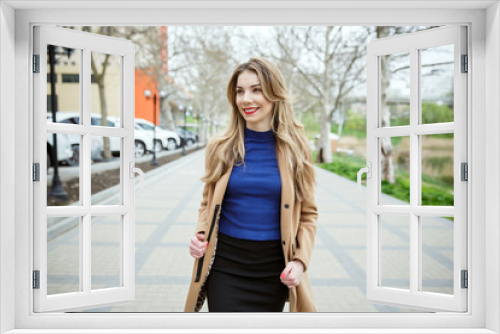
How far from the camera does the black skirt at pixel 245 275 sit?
2.01 meters

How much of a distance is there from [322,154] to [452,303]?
1422 cm

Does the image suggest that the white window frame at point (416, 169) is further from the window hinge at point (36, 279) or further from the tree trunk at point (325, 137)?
the tree trunk at point (325, 137)

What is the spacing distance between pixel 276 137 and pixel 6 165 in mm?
1294

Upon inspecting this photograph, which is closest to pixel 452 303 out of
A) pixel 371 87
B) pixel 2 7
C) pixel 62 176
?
pixel 371 87

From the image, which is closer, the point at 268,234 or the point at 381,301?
the point at 268,234

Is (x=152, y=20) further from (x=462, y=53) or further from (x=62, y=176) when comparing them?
(x=62, y=176)

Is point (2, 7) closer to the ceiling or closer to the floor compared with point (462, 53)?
closer to the ceiling

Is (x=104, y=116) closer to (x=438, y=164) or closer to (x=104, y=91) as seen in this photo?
(x=104, y=91)

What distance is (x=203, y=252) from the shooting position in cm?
205

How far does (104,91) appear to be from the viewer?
11.6 m

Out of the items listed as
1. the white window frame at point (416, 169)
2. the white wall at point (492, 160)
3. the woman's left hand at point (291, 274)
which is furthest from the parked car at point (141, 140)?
the white wall at point (492, 160)

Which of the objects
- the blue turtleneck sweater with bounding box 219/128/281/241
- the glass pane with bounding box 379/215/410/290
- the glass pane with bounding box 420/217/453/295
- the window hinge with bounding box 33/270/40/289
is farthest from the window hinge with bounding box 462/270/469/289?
the window hinge with bounding box 33/270/40/289

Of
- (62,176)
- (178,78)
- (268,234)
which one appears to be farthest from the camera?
(178,78)

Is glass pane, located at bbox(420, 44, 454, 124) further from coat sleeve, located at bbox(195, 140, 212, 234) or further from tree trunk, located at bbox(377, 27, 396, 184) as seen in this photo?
coat sleeve, located at bbox(195, 140, 212, 234)
